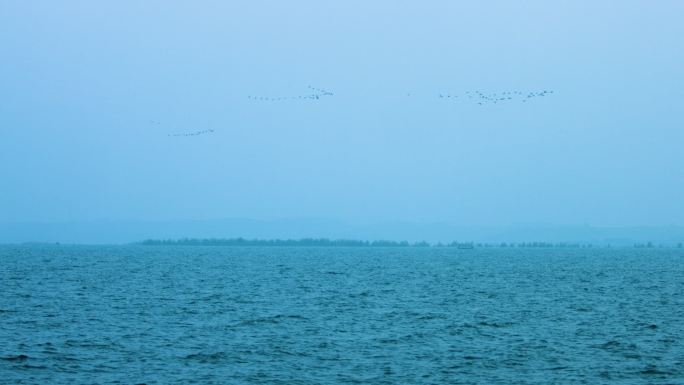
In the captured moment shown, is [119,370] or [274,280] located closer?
[119,370]

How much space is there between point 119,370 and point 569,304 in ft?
131

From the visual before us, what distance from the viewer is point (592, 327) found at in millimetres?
50531

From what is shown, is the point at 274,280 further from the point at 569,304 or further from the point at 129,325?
the point at 129,325

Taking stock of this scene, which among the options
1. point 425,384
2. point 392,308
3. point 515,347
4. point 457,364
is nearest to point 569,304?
point 392,308

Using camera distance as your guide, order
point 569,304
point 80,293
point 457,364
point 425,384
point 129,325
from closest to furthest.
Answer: point 425,384 → point 457,364 → point 129,325 → point 569,304 → point 80,293

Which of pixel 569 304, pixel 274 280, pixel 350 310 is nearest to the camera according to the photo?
pixel 350 310

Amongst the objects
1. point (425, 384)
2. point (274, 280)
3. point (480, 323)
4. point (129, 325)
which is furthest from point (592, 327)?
point (274, 280)

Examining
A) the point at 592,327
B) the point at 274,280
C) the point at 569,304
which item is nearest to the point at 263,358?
the point at 592,327

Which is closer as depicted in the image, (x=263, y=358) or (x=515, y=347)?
(x=263, y=358)

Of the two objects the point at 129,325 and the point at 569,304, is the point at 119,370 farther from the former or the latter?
the point at 569,304

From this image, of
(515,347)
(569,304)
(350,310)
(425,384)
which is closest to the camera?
(425,384)

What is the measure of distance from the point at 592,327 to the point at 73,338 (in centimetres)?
2873

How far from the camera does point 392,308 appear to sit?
60.8 meters

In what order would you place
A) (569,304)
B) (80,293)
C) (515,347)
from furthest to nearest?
(80,293), (569,304), (515,347)
